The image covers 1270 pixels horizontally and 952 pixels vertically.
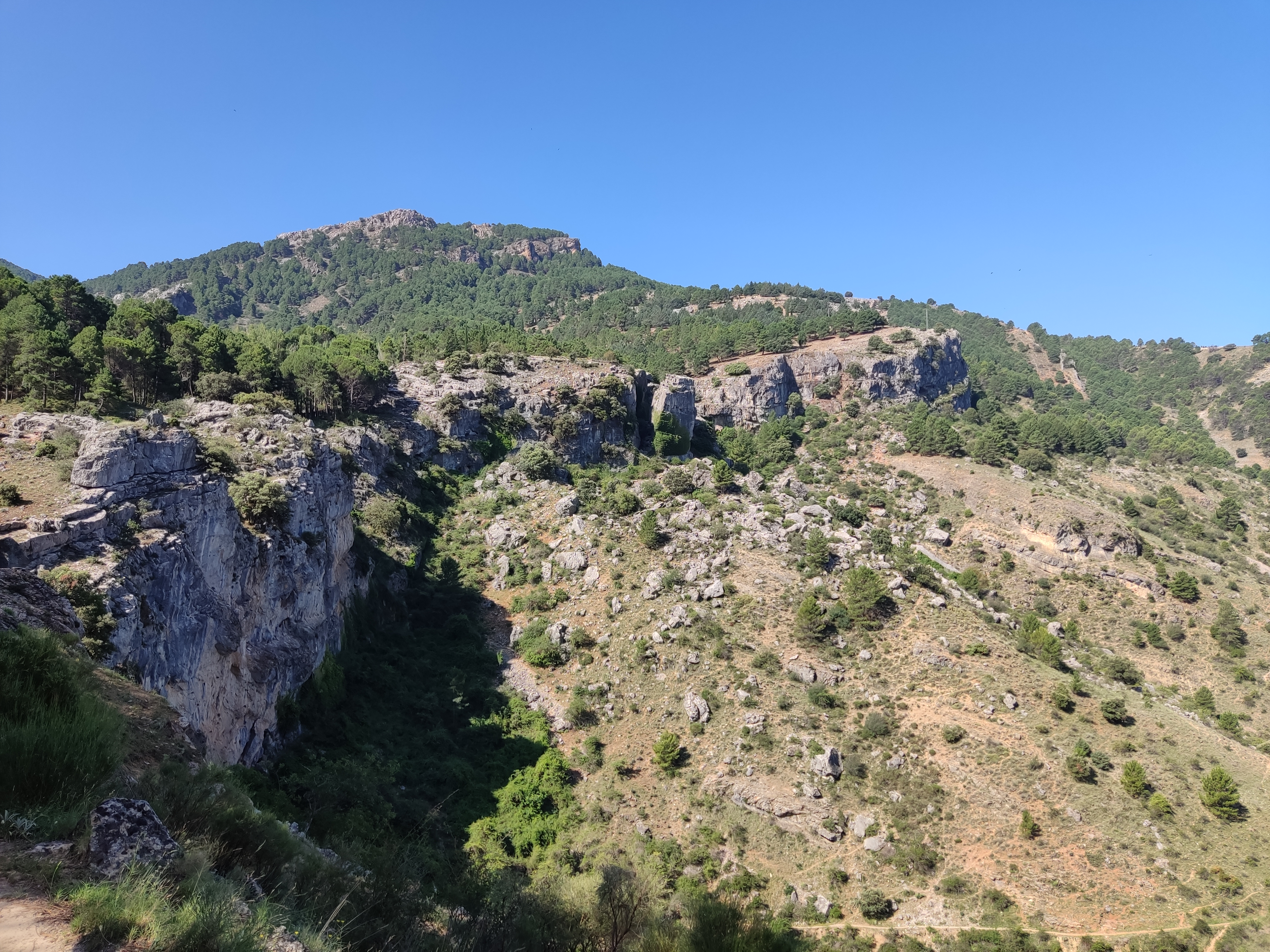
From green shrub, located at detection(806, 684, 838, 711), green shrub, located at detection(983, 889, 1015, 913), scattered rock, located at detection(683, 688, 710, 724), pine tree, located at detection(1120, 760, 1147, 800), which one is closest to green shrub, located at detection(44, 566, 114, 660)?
scattered rock, located at detection(683, 688, 710, 724)

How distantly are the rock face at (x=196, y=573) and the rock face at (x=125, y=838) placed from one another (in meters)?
9.44

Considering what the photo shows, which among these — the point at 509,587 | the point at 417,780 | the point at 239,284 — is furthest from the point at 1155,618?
the point at 239,284

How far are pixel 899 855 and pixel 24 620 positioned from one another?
38264mm

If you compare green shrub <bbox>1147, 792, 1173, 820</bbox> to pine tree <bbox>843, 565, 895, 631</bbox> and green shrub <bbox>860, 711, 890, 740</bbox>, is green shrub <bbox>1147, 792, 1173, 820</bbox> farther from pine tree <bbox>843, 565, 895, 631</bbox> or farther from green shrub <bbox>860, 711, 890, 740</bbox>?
pine tree <bbox>843, 565, 895, 631</bbox>

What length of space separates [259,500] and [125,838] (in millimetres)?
29005

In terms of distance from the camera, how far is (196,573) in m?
26.7

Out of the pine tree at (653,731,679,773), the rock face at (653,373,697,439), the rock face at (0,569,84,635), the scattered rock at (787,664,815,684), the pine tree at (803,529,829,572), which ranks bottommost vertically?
the pine tree at (653,731,679,773)

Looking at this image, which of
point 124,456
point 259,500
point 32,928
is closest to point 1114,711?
point 32,928

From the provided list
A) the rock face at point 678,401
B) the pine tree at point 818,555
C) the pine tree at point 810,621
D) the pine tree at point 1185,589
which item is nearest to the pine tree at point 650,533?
the pine tree at point 818,555

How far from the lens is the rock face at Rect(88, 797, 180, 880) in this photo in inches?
295

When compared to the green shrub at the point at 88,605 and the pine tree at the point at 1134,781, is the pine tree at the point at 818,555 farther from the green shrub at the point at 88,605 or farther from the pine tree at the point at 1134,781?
the green shrub at the point at 88,605

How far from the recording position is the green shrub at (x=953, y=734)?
37094mm

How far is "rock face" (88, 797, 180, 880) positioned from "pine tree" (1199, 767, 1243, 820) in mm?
48418

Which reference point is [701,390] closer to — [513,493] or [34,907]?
[513,493]
